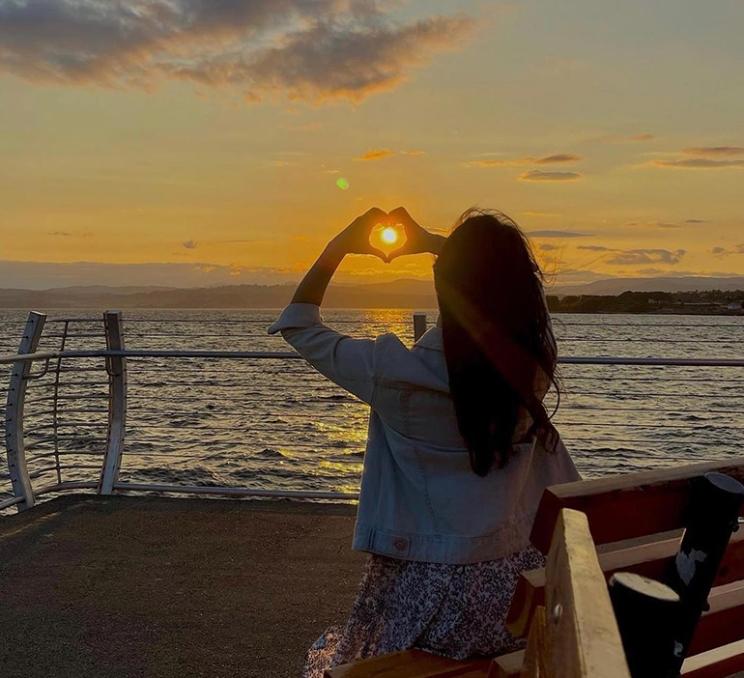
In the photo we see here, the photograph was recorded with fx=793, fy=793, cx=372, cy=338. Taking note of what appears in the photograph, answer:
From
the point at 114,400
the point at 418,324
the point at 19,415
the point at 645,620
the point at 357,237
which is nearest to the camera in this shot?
the point at 645,620

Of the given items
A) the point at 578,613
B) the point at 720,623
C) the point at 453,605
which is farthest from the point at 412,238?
the point at 578,613

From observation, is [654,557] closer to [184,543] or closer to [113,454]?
[184,543]

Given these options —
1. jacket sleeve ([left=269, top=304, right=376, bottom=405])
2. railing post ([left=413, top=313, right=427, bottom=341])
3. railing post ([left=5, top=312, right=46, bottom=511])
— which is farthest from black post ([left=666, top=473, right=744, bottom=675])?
railing post ([left=5, top=312, right=46, bottom=511])

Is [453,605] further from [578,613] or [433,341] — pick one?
[578,613]

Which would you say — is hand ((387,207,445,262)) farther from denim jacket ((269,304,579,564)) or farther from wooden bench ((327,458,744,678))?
wooden bench ((327,458,744,678))

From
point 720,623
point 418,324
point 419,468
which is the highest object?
point 418,324

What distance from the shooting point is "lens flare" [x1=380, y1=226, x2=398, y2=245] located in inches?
82.0

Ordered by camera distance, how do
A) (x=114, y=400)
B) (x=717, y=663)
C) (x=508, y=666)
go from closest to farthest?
1. (x=508, y=666)
2. (x=717, y=663)
3. (x=114, y=400)

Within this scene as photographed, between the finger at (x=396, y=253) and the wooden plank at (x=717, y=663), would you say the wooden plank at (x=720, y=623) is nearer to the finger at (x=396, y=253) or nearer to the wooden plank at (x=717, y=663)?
the wooden plank at (x=717, y=663)

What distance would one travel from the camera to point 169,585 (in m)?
3.74

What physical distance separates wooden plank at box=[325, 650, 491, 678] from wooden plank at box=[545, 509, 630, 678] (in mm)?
974

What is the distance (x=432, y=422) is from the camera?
178cm

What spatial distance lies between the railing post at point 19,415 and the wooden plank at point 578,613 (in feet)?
15.2

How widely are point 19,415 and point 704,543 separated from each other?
4762 millimetres
